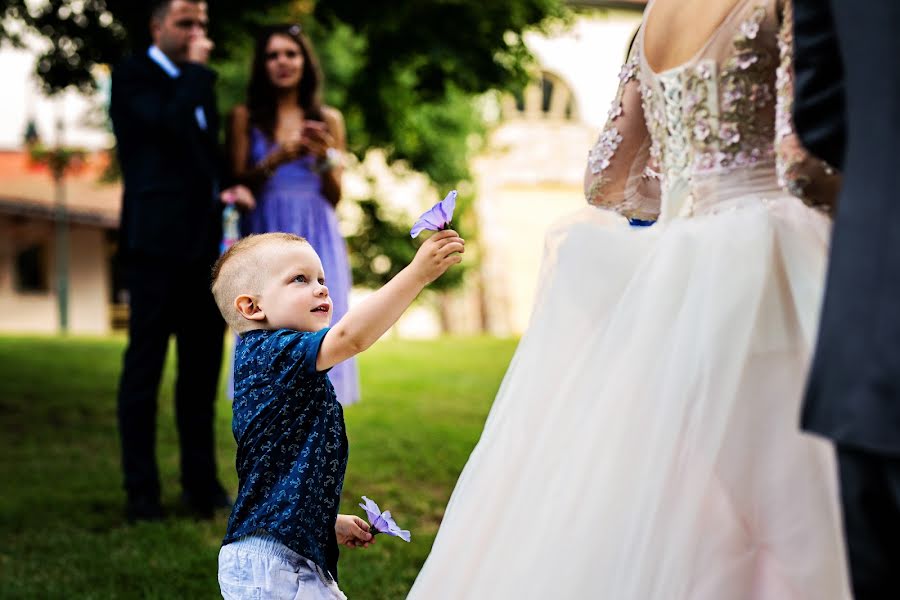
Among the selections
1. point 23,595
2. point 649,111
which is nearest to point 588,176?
point 649,111

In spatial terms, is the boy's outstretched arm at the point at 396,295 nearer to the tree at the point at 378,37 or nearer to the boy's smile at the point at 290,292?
the boy's smile at the point at 290,292

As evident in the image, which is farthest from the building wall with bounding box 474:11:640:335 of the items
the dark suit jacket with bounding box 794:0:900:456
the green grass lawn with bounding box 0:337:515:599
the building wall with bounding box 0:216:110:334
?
the dark suit jacket with bounding box 794:0:900:456

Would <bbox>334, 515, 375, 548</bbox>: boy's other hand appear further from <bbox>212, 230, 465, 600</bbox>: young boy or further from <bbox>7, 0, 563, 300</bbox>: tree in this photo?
<bbox>7, 0, 563, 300</bbox>: tree

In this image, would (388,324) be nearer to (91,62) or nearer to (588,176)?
(588,176)

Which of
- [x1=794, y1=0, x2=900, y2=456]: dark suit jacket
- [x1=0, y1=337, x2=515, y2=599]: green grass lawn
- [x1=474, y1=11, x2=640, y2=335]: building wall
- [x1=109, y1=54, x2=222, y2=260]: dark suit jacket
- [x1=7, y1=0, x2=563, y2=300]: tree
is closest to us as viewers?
[x1=794, y1=0, x2=900, y2=456]: dark suit jacket

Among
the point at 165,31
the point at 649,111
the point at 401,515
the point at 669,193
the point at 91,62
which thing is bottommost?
the point at 401,515

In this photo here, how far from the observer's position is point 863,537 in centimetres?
152

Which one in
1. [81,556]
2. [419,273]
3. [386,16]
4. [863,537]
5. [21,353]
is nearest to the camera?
[863,537]

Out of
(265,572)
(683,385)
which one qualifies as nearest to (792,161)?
(683,385)

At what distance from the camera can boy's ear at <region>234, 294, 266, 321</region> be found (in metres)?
2.57

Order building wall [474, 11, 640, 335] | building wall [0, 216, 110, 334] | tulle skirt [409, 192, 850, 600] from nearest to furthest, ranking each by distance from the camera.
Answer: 1. tulle skirt [409, 192, 850, 600]
2. building wall [0, 216, 110, 334]
3. building wall [474, 11, 640, 335]

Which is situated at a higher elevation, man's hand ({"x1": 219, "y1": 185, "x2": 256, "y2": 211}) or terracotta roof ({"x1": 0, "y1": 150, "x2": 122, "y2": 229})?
terracotta roof ({"x1": 0, "y1": 150, "x2": 122, "y2": 229})

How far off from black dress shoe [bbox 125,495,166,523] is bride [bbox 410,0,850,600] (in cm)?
283

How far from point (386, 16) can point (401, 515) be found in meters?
5.87
